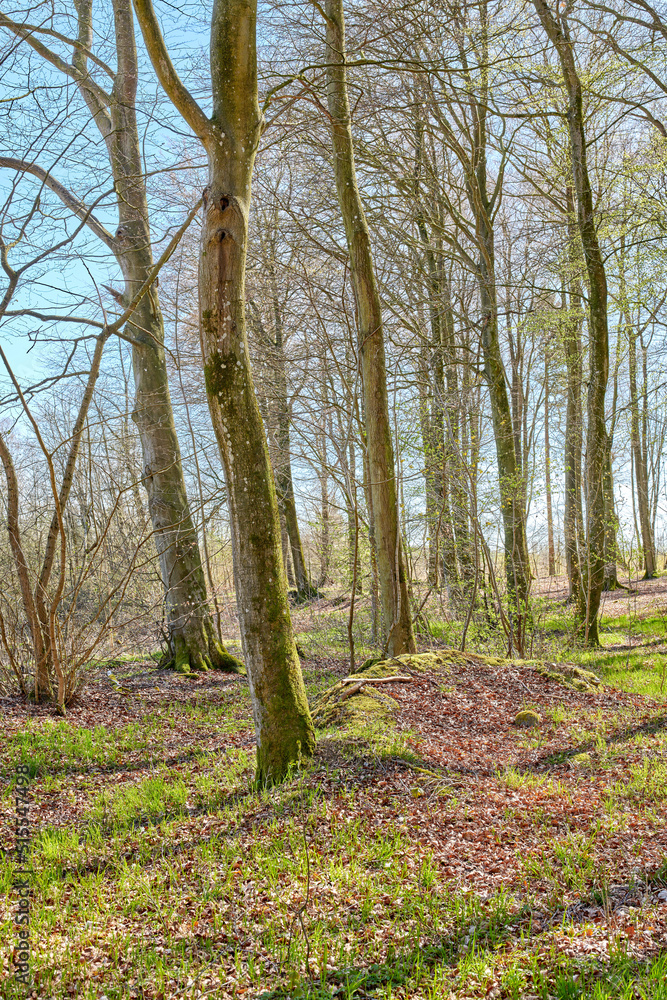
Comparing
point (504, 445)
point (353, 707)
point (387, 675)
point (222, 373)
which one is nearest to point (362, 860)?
point (353, 707)

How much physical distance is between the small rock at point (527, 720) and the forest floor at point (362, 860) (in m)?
0.10

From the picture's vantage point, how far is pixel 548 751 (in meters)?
5.26

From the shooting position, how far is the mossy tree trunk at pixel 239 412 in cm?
421

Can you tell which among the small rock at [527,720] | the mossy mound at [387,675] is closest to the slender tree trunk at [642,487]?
the mossy mound at [387,675]

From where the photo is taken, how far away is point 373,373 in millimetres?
7250

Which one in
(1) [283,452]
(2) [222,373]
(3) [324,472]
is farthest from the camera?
(1) [283,452]

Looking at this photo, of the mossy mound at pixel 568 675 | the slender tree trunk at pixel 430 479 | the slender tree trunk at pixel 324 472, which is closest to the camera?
the mossy mound at pixel 568 675

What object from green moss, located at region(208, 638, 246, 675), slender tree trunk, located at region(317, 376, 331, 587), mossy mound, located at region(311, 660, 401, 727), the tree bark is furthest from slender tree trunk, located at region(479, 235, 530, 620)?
the tree bark

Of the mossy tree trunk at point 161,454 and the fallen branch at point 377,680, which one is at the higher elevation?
the mossy tree trunk at point 161,454

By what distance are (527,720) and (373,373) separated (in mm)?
4024

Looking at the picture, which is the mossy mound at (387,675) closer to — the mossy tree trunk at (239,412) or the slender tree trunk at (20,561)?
the mossy tree trunk at (239,412)

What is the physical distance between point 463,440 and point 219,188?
664 centimetres

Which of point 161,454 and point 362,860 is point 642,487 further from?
point 362,860

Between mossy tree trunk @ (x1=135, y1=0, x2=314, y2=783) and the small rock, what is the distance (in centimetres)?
252
